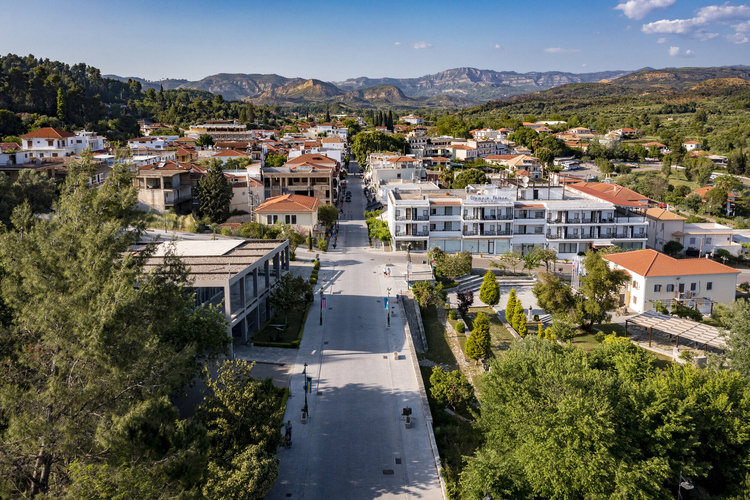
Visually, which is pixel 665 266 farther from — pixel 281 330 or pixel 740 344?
pixel 281 330

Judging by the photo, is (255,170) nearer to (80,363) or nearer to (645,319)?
(645,319)

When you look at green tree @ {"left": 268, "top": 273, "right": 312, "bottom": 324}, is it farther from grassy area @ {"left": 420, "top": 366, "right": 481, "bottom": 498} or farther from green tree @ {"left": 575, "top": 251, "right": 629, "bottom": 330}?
green tree @ {"left": 575, "top": 251, "right": 629, "bottom": 330}

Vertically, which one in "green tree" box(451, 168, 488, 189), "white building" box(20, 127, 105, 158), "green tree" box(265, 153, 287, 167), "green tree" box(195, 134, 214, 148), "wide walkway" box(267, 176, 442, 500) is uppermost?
"green tree" box(195, 134, 214, 148)

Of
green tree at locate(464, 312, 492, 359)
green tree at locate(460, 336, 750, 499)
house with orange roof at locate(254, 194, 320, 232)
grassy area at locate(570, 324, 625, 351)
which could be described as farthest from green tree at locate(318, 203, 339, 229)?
green tree at locate(460, 336, 750, 499)

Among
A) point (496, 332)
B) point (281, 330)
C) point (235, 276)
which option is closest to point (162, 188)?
point (281, 330)

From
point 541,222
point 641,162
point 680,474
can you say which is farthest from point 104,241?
point 641,162

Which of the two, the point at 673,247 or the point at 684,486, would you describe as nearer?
the point at 684,486
